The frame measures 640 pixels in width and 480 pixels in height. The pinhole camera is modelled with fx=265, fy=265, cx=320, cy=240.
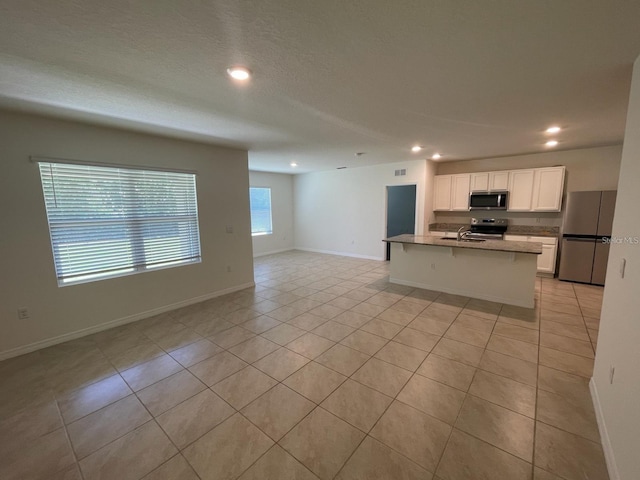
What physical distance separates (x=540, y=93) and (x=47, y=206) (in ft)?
16.5

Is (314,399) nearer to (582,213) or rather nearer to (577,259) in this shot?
(577,259)

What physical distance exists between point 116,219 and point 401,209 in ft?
18.9

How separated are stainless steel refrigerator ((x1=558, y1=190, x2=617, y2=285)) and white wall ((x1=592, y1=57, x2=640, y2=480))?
12.1 ft

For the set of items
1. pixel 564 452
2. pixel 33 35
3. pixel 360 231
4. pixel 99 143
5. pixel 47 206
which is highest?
Answer: pixel 33 35

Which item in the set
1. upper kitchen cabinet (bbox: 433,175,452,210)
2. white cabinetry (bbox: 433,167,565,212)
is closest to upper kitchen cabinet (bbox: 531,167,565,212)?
white cabinetry (bbox: 433,167,565,212)

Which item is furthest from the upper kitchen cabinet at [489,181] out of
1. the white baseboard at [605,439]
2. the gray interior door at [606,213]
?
the white baseboard at [605,439]

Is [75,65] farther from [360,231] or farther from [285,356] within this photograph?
[360,231]

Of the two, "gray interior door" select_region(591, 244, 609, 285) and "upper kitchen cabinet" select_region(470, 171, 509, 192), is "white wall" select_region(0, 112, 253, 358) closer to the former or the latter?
"upper kitchen cabinet" select_region(470, 171, 509, 192)

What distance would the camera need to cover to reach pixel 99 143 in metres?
3.16

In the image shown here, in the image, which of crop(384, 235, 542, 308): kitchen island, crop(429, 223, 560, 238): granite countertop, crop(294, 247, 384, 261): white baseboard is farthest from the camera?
crop(294, 247, 384, 261): white baseboard

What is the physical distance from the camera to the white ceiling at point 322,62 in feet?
4.39

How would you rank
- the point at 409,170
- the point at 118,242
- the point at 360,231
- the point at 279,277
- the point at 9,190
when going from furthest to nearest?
the point at 360,231 → the point at 409,170 → the point at 279,277 → the point at 118,242 → the point at 9,190

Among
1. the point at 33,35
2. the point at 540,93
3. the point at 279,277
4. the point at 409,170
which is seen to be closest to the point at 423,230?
the point at 409,170

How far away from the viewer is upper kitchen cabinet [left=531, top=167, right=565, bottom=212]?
501 centimetres
